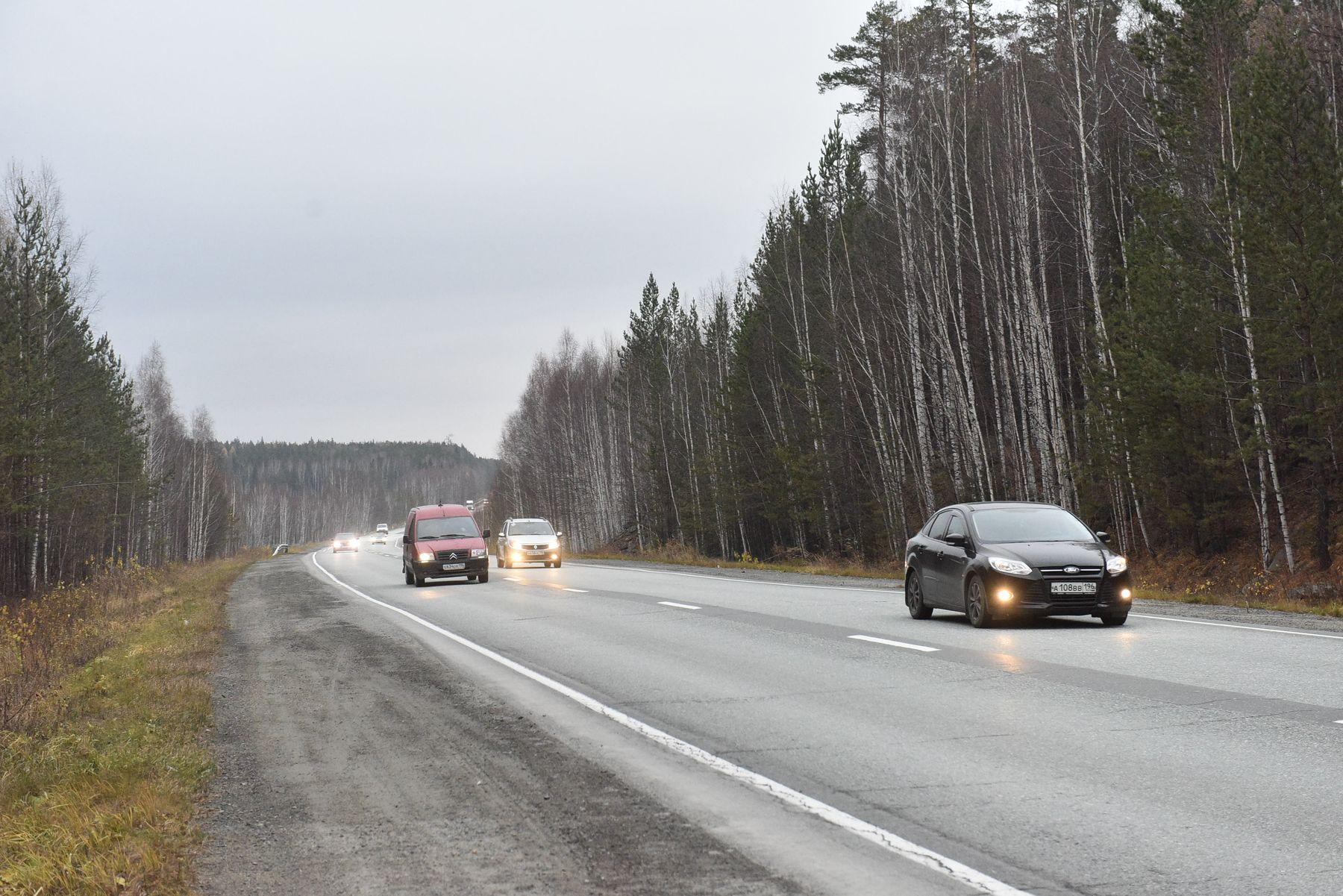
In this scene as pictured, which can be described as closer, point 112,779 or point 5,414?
point 112,779

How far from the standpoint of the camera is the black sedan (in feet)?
44.2

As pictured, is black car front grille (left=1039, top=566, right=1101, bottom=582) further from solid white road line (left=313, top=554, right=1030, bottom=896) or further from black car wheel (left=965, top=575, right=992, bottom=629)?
solid white road line (left=313, top=554, right=1030, bottom=896)

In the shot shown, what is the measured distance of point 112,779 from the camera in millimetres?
6875

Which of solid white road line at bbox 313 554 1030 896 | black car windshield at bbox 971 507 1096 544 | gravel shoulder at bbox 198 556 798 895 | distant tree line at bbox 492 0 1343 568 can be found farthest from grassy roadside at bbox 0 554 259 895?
distant tree line at bbox 492 0 1343 568

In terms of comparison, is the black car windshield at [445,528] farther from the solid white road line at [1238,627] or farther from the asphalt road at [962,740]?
the solid white road line at [1238,627]

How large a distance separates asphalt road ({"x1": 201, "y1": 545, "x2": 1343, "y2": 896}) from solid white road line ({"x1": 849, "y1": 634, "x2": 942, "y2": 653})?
86 millimetres

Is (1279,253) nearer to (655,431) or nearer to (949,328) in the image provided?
(949,328)

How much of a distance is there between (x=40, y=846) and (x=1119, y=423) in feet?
74.0

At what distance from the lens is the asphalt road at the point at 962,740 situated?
4.71 meters

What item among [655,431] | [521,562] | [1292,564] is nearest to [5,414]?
[521,562]

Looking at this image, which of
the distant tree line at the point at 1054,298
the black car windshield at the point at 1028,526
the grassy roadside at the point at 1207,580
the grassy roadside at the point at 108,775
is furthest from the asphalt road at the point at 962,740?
the distant tree line at the point at 1054,298

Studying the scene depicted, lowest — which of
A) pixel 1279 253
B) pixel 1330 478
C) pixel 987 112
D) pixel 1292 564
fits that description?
pixel 1292 564

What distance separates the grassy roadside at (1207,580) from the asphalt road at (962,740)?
1.84 meters

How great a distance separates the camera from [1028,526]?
1461 cm
